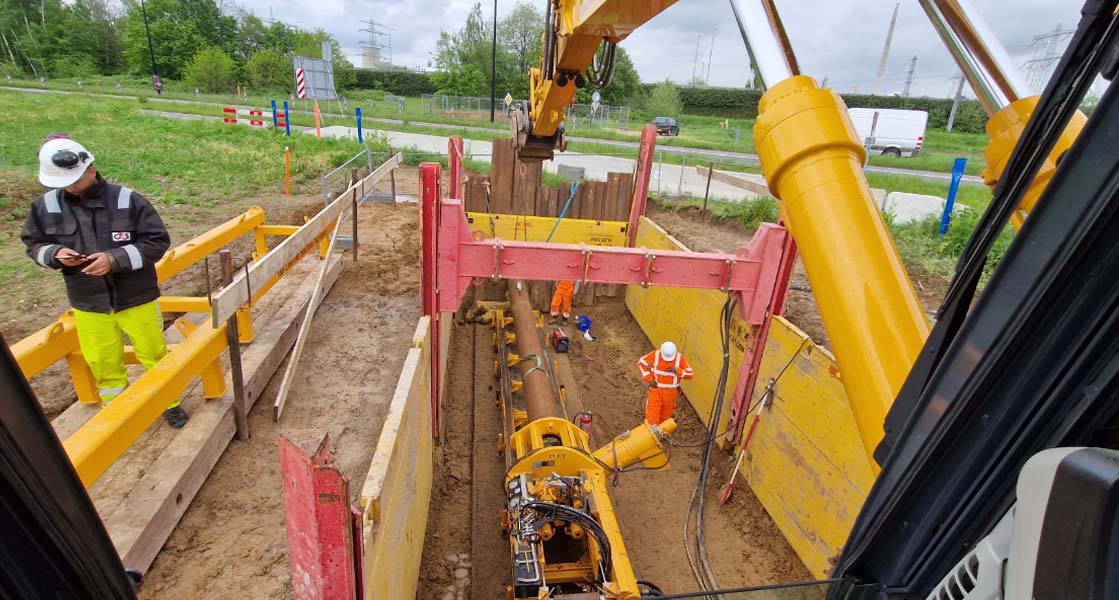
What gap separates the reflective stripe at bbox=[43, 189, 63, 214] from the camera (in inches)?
141

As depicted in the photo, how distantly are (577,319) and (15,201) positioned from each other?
35.0 ft

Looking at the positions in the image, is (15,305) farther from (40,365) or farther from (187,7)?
(187,7)

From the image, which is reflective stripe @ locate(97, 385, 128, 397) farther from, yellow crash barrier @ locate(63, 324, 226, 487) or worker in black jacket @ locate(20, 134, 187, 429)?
yellow crash barrier @ locate(63, 324, 226, 487)

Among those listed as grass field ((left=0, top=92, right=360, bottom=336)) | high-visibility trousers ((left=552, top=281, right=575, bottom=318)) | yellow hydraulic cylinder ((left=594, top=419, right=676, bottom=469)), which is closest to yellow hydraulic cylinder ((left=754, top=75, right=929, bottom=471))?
yellow hydraulic cylinder ((left=594, top=419, right=676, bottom=469))

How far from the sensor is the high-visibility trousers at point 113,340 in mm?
3822

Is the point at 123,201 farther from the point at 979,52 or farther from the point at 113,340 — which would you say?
the point at 979,52

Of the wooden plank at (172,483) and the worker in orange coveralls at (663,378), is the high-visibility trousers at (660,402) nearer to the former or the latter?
the worker in orange coveralls at (663,378)

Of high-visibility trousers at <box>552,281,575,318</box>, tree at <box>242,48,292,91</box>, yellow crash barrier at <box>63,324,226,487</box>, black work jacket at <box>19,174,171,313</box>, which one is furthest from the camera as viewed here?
tree at <box>242,48,292,91</box>

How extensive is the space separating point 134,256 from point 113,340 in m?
0.67

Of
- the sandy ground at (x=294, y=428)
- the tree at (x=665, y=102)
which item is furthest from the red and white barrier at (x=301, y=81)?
the tree at (x=665, y=102)

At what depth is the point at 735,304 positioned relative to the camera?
601cm

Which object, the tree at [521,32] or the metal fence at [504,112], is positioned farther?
the tree at [521,32]

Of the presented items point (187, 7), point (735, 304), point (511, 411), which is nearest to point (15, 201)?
point (511, 411)

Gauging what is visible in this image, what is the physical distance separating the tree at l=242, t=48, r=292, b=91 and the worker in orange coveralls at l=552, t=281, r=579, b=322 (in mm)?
43187
